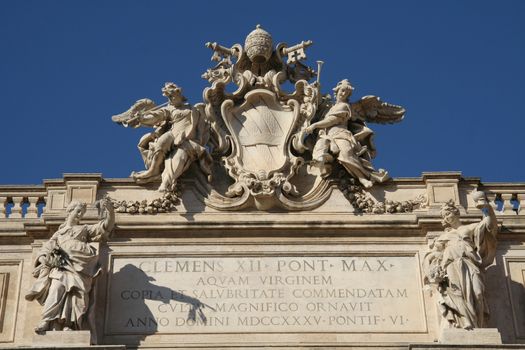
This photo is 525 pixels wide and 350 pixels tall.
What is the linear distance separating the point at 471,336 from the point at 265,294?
115 inches

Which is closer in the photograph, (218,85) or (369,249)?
(369,249)

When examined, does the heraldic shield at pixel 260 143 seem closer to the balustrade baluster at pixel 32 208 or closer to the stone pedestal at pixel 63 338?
the balustrade baluster at pixel 32 208

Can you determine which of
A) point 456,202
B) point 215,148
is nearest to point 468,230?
point 456,202

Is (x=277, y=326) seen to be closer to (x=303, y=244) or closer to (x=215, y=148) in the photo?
(x=303, y=244)

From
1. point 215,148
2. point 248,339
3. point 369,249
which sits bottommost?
point 248,339

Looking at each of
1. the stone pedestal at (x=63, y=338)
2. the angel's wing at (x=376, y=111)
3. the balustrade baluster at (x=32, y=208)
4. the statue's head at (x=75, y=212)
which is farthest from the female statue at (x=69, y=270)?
the angel's wing at (x=376, y=111)

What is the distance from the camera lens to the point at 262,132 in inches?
878

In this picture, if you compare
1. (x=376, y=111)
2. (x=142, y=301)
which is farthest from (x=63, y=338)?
(x=376, y=111)

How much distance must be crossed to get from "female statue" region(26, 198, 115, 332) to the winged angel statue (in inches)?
48.8

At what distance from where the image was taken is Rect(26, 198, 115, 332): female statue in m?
19.7

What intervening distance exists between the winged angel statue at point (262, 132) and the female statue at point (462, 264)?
1539mm

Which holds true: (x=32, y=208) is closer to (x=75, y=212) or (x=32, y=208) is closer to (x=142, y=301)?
(x=75, y=212)

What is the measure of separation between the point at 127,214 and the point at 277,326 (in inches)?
110

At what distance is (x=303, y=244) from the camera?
831 inches
